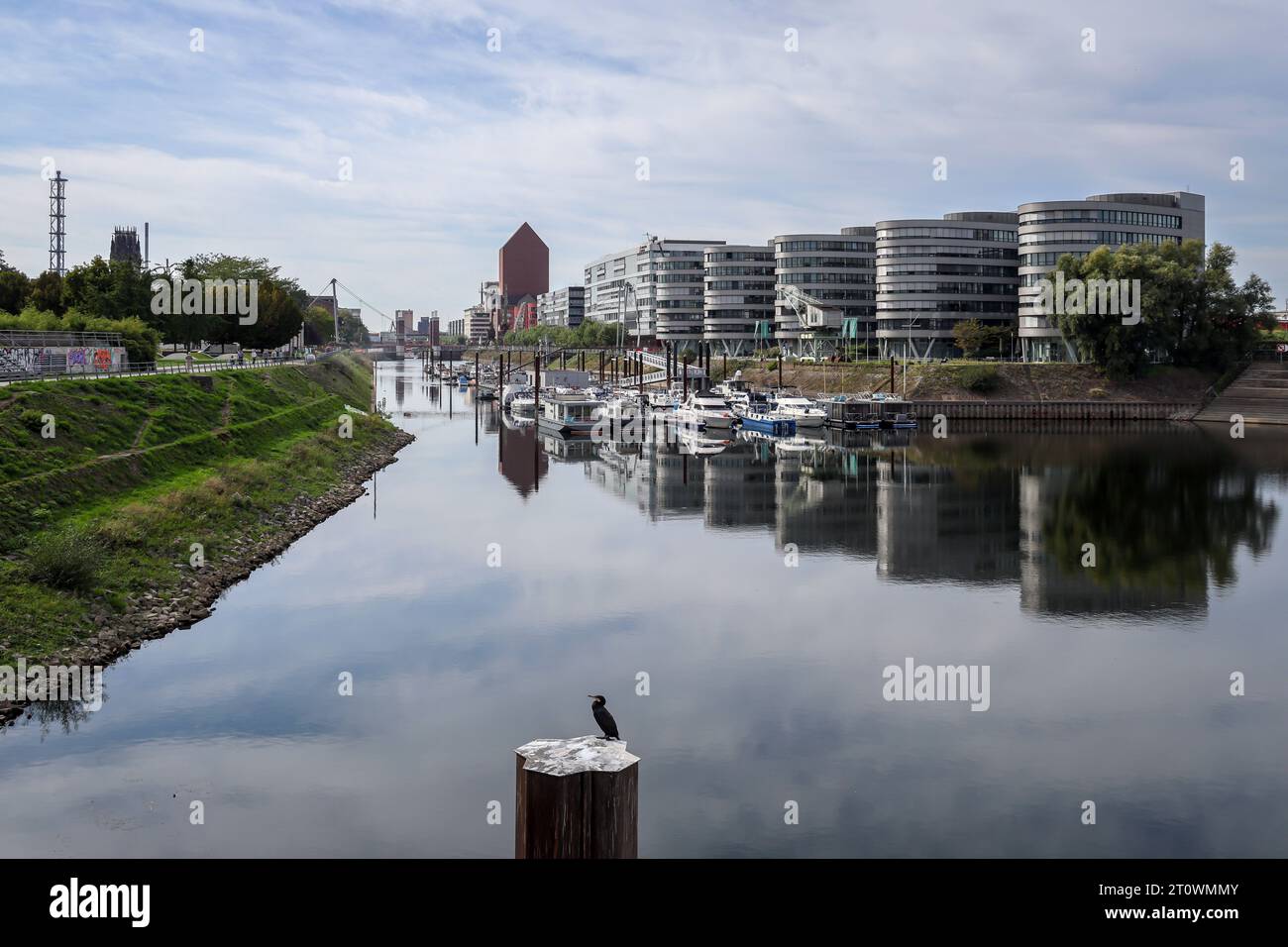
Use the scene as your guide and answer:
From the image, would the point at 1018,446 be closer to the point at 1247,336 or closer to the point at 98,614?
the point at 1247,336

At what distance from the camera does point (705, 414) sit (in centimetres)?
10844

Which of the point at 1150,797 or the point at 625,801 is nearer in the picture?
the point at 625,801

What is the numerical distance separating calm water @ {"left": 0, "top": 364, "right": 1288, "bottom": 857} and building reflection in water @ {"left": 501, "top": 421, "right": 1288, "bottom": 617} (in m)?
0.41

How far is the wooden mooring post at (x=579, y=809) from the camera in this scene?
32.5ft

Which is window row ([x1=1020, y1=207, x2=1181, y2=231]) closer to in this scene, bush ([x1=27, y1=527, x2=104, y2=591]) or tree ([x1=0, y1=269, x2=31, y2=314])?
tree ([x1=0, y1=269, x2=31, y2=314])

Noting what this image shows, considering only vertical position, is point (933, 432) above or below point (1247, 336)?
below

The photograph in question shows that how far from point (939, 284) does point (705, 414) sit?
76005 millimetres

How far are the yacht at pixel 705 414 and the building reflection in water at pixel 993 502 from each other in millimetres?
2751

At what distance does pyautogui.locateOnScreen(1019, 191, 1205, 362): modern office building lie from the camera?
150000 millimetres

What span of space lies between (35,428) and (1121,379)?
115 meters

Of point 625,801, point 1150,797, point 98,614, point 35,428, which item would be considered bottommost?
point 1150,797

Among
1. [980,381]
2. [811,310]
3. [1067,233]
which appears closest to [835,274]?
[811,310]

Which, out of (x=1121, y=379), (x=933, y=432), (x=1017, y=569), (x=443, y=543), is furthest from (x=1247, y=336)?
(x=443, y=543)

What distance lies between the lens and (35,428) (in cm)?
4475
